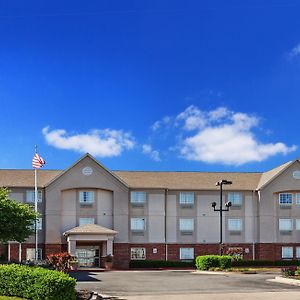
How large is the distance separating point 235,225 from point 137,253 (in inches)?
410

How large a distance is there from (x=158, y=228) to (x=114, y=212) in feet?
16.1

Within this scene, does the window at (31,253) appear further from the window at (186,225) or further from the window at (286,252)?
the window at (286,252)

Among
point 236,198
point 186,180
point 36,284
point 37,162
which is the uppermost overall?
point 37,162

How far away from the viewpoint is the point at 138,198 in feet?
201

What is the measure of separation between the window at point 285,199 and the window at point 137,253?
48.6 feet

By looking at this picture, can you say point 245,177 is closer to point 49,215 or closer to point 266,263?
point 266,263

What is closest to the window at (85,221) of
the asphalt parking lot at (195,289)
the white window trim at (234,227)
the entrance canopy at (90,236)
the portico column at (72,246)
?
the entrance canopy at (90,236)

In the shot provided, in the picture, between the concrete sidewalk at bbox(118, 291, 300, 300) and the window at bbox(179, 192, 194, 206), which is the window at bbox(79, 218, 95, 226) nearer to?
the window at bbox(179, 192, 194, 206)

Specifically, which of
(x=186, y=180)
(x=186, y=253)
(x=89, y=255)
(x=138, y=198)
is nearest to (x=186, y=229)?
(x=186, y=253)

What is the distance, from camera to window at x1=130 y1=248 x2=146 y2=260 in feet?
200

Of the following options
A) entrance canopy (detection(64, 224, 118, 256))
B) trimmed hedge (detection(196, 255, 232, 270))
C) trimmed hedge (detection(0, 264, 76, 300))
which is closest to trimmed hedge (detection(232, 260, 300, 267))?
trimmed hedge (detection(196, 255, 232, 270))

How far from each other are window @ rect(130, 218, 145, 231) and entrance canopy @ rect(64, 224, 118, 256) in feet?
13.7

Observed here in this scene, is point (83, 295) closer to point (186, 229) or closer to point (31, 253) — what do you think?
point (31, 253)

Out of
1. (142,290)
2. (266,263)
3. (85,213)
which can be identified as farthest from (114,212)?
(142,290)
